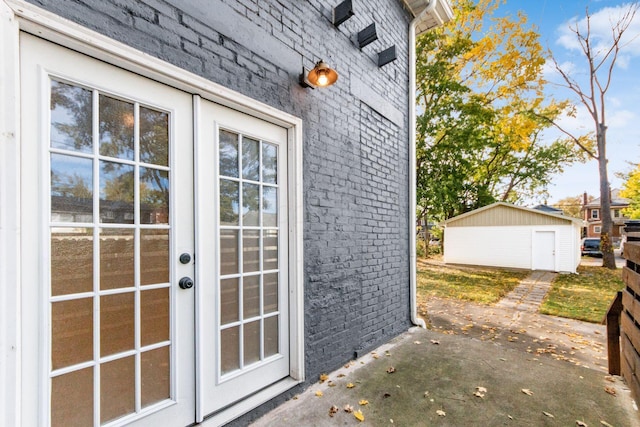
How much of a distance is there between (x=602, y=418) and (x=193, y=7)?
3.85 m

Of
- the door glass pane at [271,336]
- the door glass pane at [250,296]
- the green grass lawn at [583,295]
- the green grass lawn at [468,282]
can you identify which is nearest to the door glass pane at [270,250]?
the door glass pane at [250,296]

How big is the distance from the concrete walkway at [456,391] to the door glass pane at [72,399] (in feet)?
3.37

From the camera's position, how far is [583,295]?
25.8 ft

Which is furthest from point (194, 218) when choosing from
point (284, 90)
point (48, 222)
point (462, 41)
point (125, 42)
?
point (462, 41)

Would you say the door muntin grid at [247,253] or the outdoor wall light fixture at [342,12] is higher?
the outdoor wall light fixture at [342,12]

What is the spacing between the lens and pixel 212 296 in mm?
1961

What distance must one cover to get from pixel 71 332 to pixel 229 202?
1.09 m

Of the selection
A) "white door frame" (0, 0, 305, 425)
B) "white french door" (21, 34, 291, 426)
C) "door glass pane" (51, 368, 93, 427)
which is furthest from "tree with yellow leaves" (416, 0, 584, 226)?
"door glass pane" (51, 368, 93, 427)

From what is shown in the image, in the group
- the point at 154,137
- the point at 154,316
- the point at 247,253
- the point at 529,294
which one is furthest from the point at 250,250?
the point at 529,294

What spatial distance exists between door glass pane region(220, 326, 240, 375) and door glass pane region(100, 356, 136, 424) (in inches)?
21.3

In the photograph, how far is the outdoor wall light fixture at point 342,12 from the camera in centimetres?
275

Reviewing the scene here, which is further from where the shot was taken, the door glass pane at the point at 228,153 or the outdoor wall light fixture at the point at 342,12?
the outdoor wall light fixture at the point at 342,12

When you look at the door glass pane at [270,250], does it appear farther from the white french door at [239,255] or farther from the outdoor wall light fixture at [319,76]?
the outdoor wall light fixture at [319,76]

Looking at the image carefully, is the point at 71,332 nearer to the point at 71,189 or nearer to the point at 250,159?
the point at 71,189
